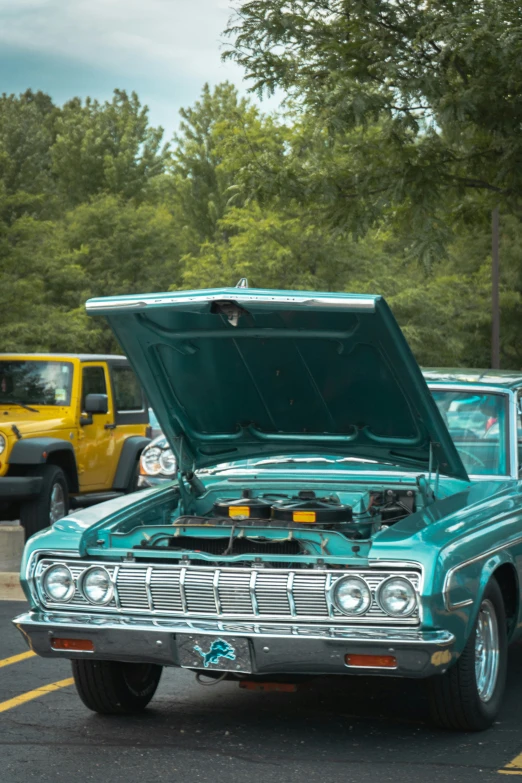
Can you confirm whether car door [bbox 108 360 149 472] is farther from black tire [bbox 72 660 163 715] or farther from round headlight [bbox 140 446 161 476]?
black tire [bbox 72 660 163 715]

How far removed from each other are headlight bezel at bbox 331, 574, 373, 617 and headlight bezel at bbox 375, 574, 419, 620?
0.04 metres

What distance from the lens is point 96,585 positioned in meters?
5.36

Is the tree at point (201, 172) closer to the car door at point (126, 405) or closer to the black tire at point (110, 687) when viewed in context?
the car door at point (126, 405)

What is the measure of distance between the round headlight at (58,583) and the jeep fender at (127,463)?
26.7ft

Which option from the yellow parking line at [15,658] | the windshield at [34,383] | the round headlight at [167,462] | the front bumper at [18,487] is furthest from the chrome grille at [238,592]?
the windshield at [34,383]

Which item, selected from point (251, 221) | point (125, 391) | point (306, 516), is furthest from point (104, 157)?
point (306, 516)

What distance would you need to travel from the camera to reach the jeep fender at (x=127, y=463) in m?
13.6

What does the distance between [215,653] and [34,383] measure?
8.26 m

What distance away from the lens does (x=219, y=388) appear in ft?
21.4

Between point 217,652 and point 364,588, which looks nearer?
point 364,588

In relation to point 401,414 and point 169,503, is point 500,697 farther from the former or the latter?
point 169,503

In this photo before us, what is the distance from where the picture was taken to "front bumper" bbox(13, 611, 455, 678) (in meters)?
4.89

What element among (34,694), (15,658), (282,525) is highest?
(282,525)

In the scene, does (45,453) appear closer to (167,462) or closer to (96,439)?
(96,439)
